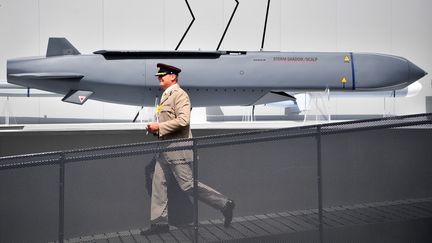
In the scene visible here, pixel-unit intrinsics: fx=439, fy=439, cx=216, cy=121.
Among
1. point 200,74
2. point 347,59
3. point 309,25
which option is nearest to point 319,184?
point 200,74

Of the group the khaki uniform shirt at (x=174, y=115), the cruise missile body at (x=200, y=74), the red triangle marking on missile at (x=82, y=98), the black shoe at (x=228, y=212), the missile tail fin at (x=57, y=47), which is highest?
the missile tail fin at (x=57, y=47)

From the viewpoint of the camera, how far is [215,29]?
5965 millimetres

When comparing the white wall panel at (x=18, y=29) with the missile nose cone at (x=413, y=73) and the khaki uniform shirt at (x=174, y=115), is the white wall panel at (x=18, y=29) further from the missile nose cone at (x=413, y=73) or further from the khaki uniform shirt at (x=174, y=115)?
the missile nose cone at (x=413, y=73)

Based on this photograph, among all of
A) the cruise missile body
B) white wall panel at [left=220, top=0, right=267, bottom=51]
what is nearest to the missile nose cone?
the cruise missile body

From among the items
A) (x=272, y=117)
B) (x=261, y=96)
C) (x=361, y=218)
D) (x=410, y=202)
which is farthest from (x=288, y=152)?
→ (x=272, y=117)

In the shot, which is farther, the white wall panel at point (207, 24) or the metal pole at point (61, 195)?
the white wall panel at point (207, 24)

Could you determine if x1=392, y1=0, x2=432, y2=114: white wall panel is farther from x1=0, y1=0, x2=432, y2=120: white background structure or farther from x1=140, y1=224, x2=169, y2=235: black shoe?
x1=140, y1=224, x2=169, y2=235: black shoe

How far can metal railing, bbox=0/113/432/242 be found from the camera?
2.32 metres

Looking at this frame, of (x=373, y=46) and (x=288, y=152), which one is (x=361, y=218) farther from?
(x=373, y=46)

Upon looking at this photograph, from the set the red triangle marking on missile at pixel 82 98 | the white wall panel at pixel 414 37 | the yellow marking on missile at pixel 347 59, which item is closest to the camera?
the red triangle marking on missile at pixel 82 98

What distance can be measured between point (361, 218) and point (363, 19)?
4.41 metres

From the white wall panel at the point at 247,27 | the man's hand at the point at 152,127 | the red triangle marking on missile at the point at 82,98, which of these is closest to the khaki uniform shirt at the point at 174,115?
the man's hand at the point at 152,127

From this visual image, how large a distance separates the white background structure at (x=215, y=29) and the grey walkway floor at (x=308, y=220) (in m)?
3.16

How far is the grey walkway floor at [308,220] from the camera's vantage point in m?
2.47
